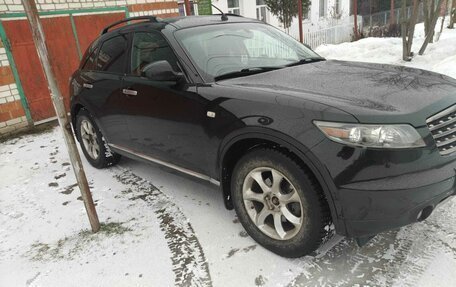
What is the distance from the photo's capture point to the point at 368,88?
2455mm

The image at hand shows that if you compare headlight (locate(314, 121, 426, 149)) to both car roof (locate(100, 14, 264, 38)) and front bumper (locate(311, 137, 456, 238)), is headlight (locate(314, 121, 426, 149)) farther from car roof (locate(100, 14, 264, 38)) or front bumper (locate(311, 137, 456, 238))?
car roof (locate(100, 14, 264, 38))

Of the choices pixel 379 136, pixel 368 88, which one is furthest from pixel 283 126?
pixel 368 88

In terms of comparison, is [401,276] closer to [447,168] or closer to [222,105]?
[447,168]

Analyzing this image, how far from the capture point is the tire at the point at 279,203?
2.29 metres

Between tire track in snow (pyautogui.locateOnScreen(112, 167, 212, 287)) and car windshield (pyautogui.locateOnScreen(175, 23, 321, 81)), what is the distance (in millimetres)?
1295

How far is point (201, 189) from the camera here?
3842 millimetres

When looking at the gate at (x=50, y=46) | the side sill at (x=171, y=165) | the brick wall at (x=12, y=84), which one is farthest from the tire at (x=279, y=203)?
the brick wall at (x=12, y=84)

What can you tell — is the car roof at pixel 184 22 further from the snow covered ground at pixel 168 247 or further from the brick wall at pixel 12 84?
the brick wall at pixel 12 84

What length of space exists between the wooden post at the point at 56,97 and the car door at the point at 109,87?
0.86 meters

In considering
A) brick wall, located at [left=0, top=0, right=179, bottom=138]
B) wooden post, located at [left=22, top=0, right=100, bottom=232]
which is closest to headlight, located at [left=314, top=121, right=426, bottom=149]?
wooden post, located at [left=22, top=0, right=100, bottom=232]

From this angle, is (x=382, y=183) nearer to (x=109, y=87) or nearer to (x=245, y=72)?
(x=245, y=72)

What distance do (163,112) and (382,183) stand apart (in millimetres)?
1917

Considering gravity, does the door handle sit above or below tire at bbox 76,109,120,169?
above

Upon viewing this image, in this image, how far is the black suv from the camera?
2062 millimetres
